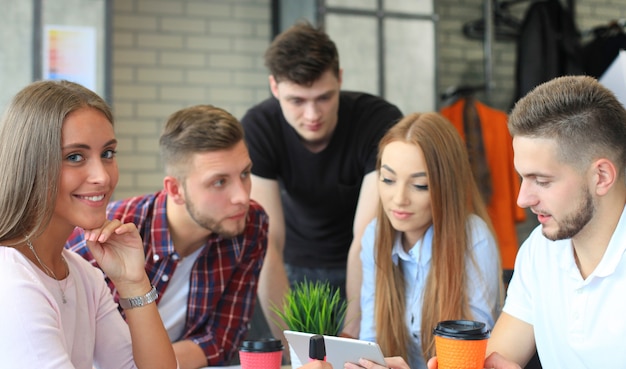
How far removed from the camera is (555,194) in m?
1.84

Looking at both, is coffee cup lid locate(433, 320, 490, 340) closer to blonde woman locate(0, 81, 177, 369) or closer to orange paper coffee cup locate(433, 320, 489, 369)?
orange paper coffee cup locate(433, 320, 489, 369)

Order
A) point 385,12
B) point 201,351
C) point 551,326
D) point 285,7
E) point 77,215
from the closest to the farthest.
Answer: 1. point 77,215
2. point 551,326
3. point 201,351
4. point 385,12
5. point 285,7

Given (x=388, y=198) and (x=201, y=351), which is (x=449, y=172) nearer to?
(x=388, y=198)

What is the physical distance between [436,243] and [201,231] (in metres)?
0.77

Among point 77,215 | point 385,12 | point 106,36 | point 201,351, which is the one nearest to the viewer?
point 77,215

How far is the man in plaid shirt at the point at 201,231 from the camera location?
255 centimetres

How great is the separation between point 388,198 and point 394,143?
0.18m

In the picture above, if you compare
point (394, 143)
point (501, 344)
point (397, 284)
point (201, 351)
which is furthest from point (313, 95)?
point (501, 344)

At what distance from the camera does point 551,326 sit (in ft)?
6.48

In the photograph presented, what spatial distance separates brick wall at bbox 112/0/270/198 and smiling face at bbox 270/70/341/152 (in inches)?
98.0

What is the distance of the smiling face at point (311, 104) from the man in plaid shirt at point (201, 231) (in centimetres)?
42

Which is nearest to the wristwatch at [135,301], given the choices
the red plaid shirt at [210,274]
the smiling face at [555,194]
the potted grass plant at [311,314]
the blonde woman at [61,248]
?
→ the blonde woman at [61,248]

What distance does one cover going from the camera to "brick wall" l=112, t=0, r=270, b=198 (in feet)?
17.7

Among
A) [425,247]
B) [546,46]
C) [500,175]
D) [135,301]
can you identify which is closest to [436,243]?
[425,247]
